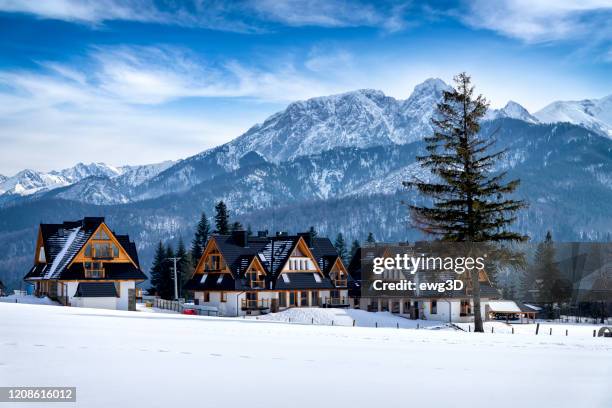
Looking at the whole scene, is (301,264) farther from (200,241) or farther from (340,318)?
(200,241)

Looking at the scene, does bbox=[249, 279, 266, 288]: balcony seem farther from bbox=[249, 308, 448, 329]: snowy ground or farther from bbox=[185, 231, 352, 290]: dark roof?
bbox=[249, 308, 448, 329]: snowy ground

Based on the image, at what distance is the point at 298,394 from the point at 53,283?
62.7 meters

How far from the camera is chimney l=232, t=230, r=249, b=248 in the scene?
80812mm

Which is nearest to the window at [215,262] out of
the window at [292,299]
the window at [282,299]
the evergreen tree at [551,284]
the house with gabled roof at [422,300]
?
the window at [282,299]

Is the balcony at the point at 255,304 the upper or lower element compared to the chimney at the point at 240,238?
lower

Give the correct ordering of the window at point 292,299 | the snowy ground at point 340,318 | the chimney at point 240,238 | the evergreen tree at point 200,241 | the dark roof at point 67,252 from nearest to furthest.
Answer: the snowy ground at point 340,318, the dark roof at point 67,252, the window at point 292,299, the chimney at point 240,238, the evergreen tree at point 200,241

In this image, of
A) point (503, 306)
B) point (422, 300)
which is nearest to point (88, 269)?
point (422, 300)

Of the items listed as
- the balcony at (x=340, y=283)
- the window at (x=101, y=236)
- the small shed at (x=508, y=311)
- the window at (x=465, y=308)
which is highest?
the window at (x=101, y=236)

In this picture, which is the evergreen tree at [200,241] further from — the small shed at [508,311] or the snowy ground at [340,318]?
the small shed at [508,311]

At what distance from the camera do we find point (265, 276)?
258 ft

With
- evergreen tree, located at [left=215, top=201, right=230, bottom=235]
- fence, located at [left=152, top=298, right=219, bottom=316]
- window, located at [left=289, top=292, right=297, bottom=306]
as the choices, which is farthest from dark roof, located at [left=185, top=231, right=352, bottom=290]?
evergreen tree, located at [left=215, top=201, right=230, bottom=235]

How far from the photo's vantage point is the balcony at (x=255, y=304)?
77.2 metres

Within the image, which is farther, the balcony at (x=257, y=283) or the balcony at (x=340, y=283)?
the balcony at (x=340, y=283)

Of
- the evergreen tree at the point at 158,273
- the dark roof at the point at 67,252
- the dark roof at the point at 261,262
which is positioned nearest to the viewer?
the dark roof at the point at 67,252
